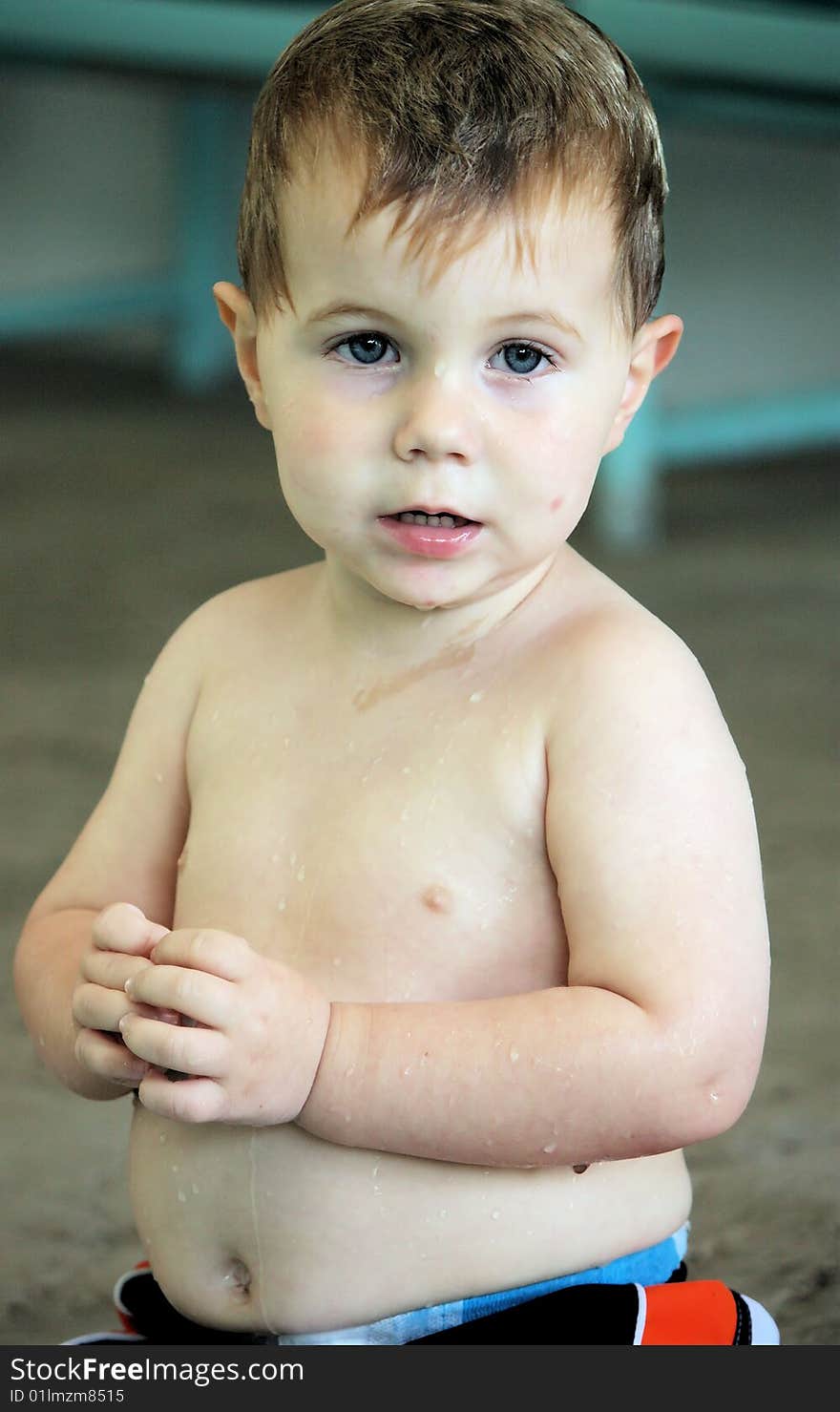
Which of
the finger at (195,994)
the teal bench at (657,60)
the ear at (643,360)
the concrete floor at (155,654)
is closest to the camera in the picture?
the finger at (195,994)

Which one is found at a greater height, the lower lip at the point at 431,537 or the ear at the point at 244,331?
the ear at the point at 244,331

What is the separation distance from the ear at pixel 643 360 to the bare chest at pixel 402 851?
0.12m

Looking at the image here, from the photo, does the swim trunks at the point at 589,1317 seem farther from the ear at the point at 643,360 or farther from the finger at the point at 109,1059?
the ear at the point at 643,360

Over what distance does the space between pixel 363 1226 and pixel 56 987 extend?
0.58 ft

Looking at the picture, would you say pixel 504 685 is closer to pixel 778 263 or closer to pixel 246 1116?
pixel 246 1116

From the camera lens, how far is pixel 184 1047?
2.10 feet

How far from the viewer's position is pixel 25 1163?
114 centimetres

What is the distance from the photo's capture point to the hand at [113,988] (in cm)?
68

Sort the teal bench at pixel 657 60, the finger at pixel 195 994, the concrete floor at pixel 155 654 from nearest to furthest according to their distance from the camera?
the finger at pixel 195 994
the concrete floor at pixel 155 654
the teal bench at pixel 657 60

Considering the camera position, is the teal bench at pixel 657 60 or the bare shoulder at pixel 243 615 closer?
the bare shoulder at pixel 243 615

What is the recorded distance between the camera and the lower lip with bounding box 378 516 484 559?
69 centimetres

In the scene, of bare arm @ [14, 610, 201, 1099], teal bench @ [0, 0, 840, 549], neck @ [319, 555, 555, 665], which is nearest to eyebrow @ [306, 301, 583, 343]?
neck @ [319, 555, 555, 665]

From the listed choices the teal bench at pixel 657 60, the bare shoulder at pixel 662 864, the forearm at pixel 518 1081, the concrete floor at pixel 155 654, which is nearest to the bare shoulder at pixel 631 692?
the bare shoulder at pixel 662 864

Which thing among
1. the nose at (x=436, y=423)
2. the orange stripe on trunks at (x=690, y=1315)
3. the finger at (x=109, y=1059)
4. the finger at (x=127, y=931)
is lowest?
the orange stripe on trunks at (x=690, y=1315)
